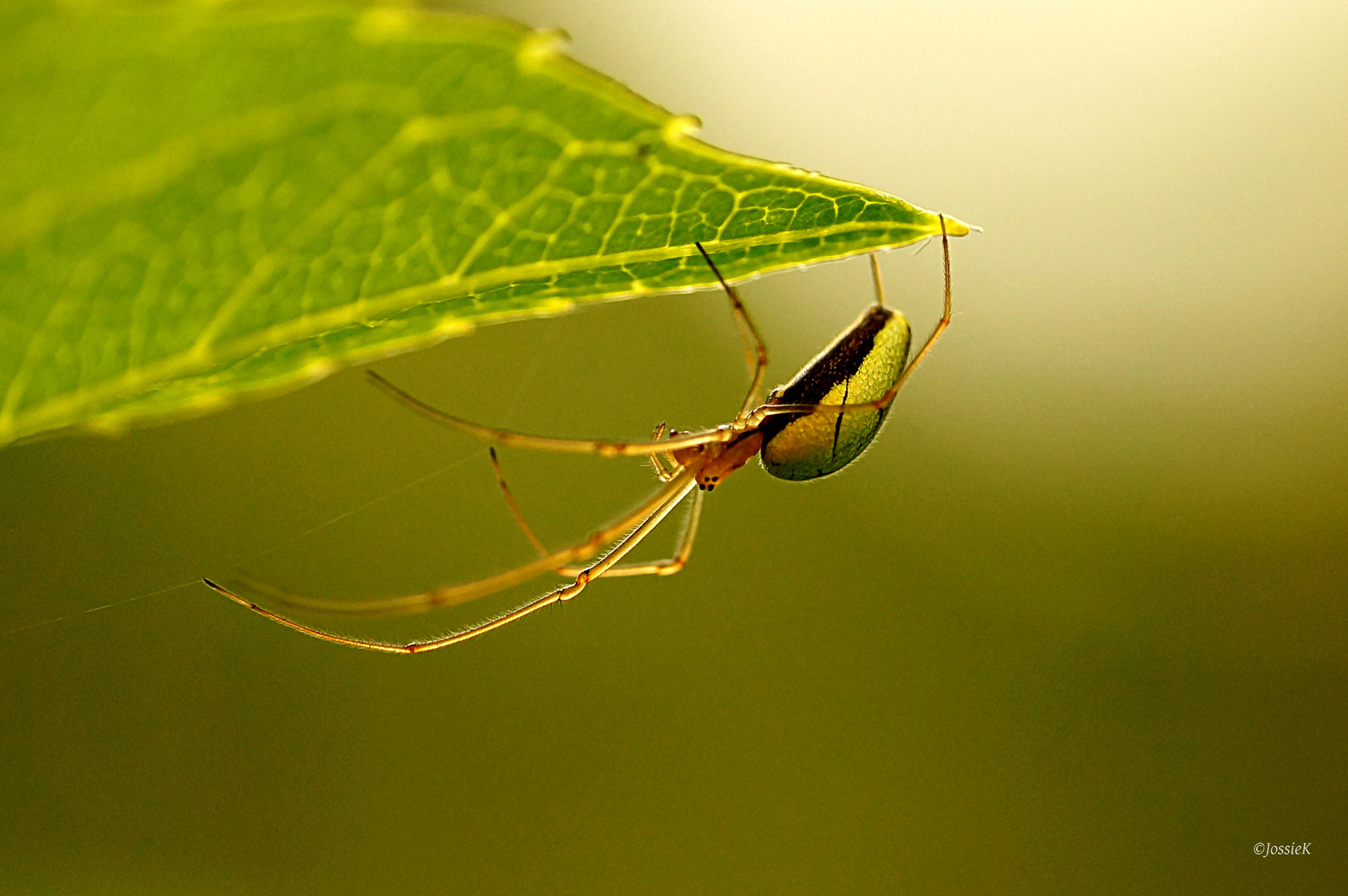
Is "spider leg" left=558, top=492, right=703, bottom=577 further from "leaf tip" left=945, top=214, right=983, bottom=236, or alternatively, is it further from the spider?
"leaf tip" left=945, top=214, right=983, bottom=236

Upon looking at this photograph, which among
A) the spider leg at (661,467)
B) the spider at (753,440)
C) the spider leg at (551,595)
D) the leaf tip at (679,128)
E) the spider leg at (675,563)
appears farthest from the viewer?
the spider leg at (675,563)

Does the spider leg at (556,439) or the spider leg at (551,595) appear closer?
the spider leg at (556,439)

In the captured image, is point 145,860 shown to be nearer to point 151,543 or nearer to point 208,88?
point 151,543

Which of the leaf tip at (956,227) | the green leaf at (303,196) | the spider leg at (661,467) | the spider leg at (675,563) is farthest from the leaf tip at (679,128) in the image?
the spider leg at (675,563)

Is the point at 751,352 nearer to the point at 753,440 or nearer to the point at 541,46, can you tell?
the point at 753,440

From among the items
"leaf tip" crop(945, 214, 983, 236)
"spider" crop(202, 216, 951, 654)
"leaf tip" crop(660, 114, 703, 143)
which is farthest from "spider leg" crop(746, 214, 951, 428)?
"leaf tip" crop(660, 114, 703, 143)

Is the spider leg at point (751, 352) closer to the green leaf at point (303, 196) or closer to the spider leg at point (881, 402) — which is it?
the spider leg at point (881, 402)

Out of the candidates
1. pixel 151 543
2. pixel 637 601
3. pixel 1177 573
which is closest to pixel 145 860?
pixel 151 543

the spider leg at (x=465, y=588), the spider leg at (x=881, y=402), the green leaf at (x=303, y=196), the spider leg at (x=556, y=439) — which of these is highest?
the spider leg at (x=881, y=402)
